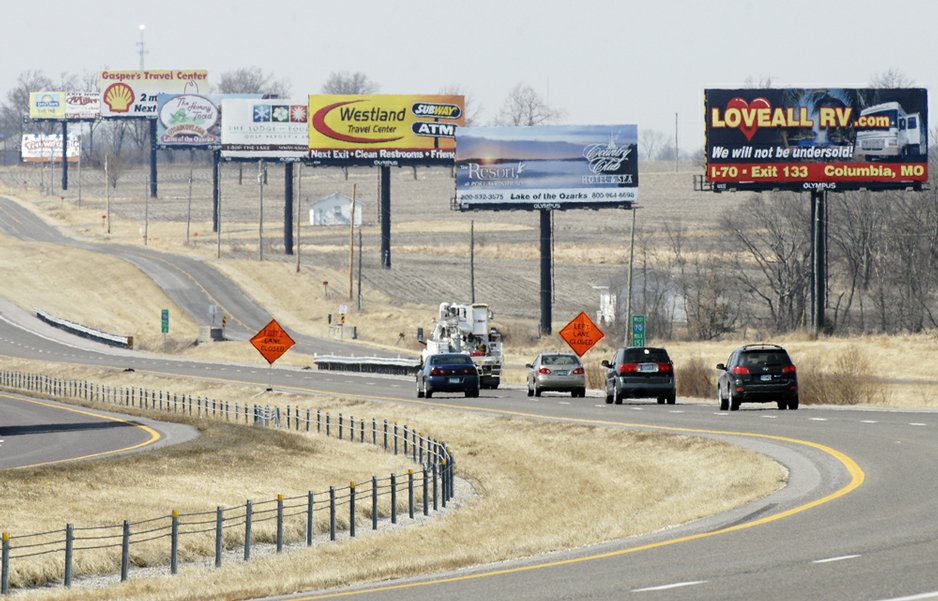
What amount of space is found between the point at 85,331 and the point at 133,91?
71.2 meters

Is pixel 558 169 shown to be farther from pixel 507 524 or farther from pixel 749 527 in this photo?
pixel 749 527

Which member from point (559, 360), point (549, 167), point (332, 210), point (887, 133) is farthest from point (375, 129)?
point (559, 360)

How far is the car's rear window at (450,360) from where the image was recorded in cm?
5222

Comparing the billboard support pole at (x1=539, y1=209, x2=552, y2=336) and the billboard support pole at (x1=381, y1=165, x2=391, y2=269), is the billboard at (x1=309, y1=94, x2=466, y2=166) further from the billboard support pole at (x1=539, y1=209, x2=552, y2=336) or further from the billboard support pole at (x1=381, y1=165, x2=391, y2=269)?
the billboard support pole at (x1=539, y1=209, x2=552, y2=336)

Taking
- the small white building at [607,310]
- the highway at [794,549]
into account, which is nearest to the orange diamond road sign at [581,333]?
the highway at [794,549]

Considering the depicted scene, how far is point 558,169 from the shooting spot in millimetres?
90062

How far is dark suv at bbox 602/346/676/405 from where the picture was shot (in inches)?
1732

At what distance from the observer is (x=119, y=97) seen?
6535 inches

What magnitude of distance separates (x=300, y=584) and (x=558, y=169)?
7394cm

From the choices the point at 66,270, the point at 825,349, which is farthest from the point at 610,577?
the point at 66,270

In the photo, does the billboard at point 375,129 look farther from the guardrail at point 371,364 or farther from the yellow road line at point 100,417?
the yellow road line at point 100,417

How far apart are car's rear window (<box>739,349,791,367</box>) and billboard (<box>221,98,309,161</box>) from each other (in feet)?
264

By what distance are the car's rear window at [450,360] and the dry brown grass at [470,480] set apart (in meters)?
7.28


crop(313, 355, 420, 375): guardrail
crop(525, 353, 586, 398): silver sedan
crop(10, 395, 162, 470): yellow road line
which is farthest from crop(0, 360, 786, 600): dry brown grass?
crop(313, 355, 420, 375): guardrail
